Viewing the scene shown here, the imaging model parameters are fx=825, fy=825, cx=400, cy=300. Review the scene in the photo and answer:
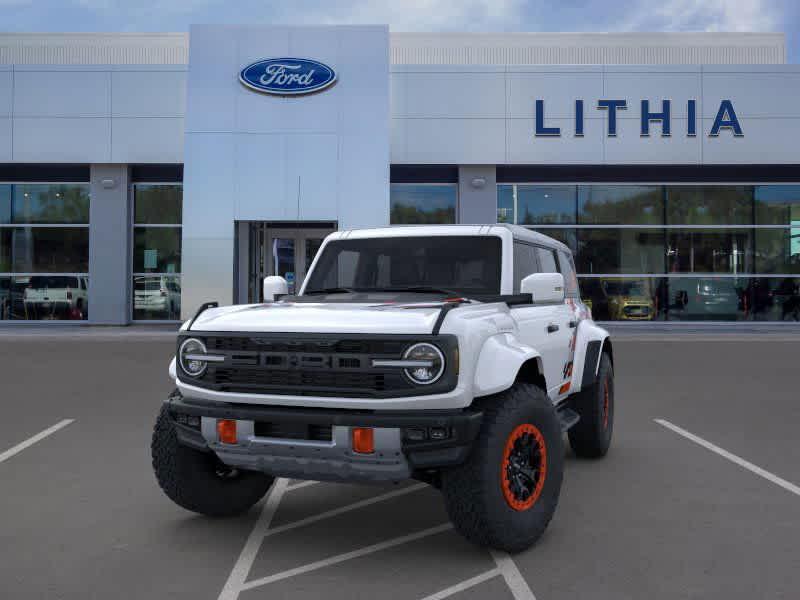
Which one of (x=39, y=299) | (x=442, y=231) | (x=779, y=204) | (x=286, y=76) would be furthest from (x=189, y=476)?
(x=779, y=204)

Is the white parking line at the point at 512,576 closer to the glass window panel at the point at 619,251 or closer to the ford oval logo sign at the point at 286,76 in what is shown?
the ford oval logo sign at the point at 286,76

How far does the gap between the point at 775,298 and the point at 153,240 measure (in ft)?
61.6

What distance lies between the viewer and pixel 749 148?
910 inches

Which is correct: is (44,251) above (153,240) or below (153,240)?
below

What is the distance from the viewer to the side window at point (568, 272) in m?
6.83

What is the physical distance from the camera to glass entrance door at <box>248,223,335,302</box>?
950 inches

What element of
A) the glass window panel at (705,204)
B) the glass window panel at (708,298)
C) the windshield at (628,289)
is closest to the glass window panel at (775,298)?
the glass window panel at (708,298)

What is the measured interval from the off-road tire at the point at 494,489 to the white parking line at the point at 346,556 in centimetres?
55

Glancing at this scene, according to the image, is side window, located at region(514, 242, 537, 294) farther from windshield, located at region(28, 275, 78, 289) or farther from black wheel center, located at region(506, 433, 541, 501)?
windshield, located at region(28, 275, 78, 289)

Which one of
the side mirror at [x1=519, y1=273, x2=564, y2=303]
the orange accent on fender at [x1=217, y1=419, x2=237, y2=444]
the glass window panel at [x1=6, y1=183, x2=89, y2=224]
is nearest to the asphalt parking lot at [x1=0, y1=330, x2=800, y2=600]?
the orange accent on fender at [x1=217, y1=419, x2=237, y2=444]

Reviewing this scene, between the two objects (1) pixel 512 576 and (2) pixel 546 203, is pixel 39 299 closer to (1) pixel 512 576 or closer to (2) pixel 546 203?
(2) pixel 546 203

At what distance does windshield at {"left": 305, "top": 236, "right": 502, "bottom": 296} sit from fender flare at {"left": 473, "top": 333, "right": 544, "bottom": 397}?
918mm

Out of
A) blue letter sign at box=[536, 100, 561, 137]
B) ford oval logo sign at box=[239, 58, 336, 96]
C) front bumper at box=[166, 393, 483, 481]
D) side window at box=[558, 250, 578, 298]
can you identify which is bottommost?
front bumper at box=[166, 393, 483, 481]

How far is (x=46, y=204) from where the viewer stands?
24.7m
